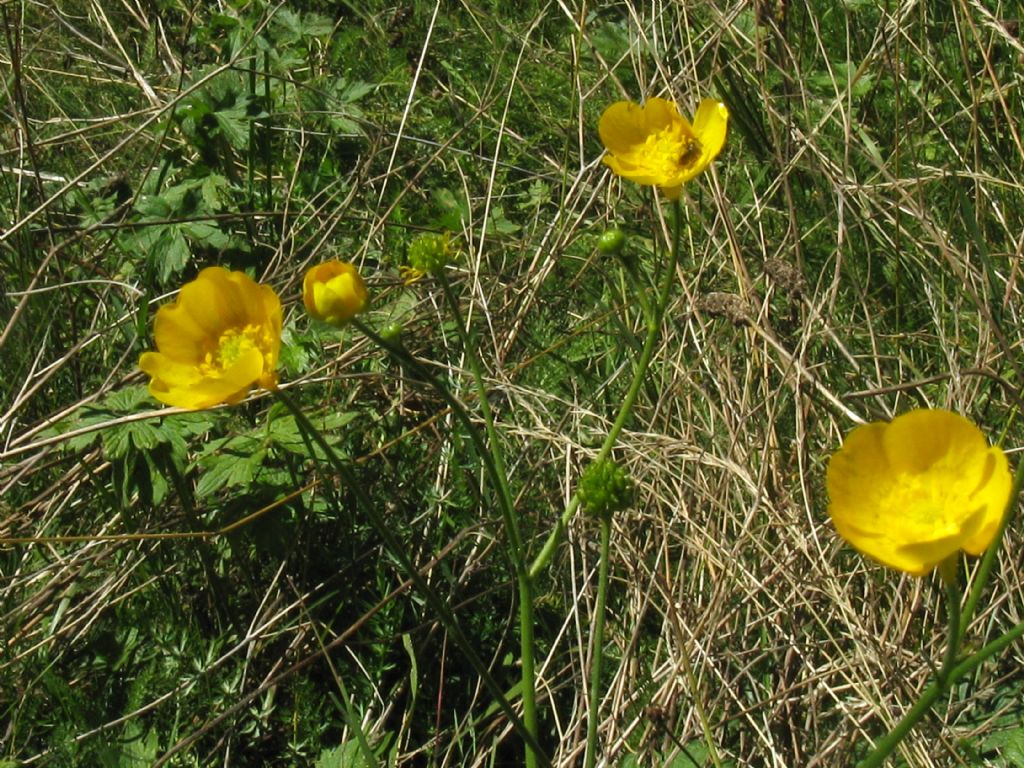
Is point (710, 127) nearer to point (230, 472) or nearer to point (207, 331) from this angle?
point (207, 331)

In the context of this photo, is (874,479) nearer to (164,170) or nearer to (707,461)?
(707,461)

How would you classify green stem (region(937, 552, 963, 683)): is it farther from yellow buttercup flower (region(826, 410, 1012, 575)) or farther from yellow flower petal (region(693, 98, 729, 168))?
yellow flower petal (region(693, 98, 729, 168))

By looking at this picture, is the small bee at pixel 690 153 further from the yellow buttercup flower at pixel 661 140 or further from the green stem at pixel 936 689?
the green stem at pixel 936 689

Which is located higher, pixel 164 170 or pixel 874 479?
pixel 874 479

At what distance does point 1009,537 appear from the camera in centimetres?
194

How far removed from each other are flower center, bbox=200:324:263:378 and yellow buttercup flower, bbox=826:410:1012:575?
2.32 feet

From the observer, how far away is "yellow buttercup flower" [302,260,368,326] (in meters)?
1.35

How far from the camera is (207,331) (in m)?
1.51

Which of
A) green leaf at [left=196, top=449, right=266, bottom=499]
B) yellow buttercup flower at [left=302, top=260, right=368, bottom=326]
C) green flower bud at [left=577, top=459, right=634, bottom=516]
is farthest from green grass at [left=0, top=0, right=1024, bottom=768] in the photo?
yellow buttercup flower at [left=302, top=260, right=368, bottom=326]

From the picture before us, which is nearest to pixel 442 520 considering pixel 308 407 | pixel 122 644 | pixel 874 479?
pixel 308 407

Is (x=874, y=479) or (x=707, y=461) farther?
(x=707, y=461)

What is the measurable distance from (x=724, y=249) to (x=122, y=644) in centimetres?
142

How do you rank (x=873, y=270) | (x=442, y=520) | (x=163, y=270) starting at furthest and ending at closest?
(x=873, y=270) < (x=163, y=270) < (x=442, y=520)

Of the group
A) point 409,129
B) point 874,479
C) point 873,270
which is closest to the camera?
point 874,479
